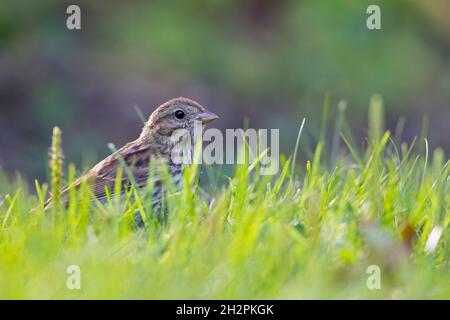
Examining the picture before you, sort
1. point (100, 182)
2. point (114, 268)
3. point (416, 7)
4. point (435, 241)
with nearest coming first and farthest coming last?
point (114, 268) < point (435, 241) < point (100, 182) < point (416, 7)

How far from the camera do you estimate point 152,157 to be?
16.8 ft

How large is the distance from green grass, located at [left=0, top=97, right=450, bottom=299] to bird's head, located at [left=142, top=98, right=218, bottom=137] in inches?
43.1

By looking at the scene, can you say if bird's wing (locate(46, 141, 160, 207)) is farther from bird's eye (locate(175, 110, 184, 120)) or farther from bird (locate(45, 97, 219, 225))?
bird's eye (locate(175, 110, 184, 120))

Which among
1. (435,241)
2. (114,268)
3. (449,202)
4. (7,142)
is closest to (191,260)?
(114,268)

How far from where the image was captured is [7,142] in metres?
9.35

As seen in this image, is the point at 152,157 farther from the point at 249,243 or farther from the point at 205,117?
the point at 249,243

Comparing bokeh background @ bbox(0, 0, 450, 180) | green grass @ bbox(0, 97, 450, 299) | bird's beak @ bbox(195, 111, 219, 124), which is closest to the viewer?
green grass @ bbox(0, 97, 450, 299)

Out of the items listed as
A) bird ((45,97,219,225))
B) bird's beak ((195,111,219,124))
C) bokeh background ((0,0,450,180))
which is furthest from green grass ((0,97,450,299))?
bokeh background ((0,0,450,180))

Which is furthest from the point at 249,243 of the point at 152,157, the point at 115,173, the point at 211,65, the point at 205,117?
the point at 211,65

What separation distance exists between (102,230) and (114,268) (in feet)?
1.43

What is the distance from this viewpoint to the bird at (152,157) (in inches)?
200

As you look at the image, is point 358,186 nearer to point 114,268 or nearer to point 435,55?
point 114,268

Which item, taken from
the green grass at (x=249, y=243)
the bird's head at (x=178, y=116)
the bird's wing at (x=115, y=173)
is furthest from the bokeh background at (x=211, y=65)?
the green grass at (x=249, y=243)

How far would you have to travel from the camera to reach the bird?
5.08 meters
